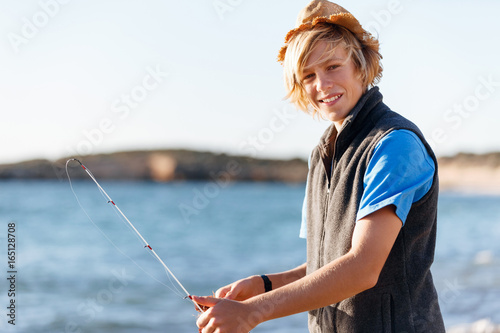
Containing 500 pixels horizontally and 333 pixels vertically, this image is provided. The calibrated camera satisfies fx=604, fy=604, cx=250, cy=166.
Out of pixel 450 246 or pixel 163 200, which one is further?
pixel 163 200

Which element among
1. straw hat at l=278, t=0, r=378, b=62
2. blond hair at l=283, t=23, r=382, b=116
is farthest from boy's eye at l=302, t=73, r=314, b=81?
straw hat at l=278, t=0, r=378, b=62

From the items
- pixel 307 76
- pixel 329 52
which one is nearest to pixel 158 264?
pixel 307 76

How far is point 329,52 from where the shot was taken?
182cm

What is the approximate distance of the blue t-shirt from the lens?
5.08 ft

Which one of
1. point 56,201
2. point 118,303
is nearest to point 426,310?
point 118,303

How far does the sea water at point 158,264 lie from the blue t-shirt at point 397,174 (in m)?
1.39

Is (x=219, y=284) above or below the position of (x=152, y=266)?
below

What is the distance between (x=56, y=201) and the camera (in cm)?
3272

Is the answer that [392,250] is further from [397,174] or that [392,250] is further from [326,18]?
[326,18]

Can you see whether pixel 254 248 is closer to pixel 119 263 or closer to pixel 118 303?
pixel 119 263

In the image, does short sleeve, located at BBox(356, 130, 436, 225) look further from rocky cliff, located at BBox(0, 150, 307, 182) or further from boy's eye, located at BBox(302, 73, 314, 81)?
rocky cliff, located at BBox(0, 150, 307, 182)

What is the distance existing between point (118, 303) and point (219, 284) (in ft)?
6.25

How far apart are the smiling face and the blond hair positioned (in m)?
0.01

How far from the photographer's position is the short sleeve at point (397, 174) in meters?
1.55
